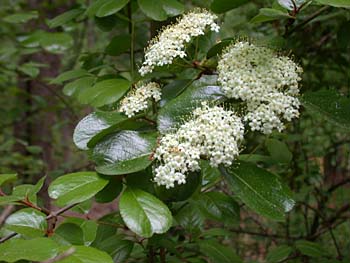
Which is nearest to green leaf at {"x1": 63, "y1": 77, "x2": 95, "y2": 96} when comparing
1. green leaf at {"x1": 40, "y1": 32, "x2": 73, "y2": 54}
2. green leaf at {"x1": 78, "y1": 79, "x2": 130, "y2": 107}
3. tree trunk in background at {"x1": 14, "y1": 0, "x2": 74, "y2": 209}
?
green leaf at {"x1": 78, "y1": 79, "x2": 130, "y2": 107}

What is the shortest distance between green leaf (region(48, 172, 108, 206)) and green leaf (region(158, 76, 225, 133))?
0.63 feet

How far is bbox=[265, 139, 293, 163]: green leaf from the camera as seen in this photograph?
1455 millimetres

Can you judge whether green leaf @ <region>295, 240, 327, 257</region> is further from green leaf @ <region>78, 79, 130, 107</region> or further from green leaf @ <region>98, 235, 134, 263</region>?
green leaf @ <region>78, 79, 130, 107</region>

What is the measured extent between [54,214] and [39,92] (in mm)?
2489

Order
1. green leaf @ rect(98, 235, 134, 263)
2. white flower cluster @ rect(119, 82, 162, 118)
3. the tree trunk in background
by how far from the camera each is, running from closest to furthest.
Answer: white flower cluster @ rect(119, 82, 162, 118) < green leaf @ rect(98, 235, 134, 263) < the tree trunk in background

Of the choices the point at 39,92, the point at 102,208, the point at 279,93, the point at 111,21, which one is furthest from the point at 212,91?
the point at 102,208

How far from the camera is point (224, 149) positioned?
104 cm

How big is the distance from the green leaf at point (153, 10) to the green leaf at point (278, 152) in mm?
496

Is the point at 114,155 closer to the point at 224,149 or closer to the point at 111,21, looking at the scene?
the point at 224,149

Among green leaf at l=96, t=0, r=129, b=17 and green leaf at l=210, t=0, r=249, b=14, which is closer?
green leaf at l=210, t=0, r=249, b=14

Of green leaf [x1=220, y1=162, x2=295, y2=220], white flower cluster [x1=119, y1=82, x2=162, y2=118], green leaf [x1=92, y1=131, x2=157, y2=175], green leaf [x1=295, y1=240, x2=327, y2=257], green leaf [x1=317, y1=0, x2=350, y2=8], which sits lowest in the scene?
green leaf [x1=295, y1=240, x2=327, y2=257]

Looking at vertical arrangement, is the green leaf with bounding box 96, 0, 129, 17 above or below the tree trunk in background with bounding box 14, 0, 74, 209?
above

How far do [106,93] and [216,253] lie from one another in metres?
0.62

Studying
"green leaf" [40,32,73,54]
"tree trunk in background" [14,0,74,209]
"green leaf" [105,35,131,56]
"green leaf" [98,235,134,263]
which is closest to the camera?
"green leaf" [98,235,134,263]
